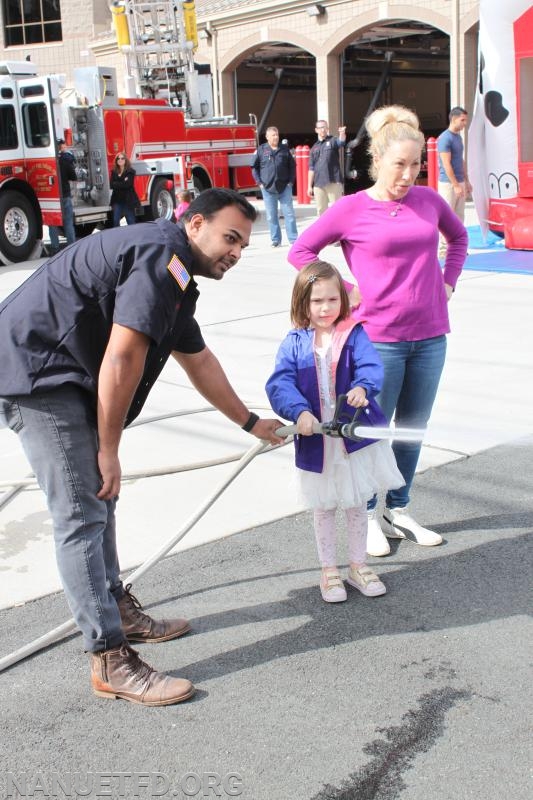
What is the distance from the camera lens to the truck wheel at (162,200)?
1868 cm

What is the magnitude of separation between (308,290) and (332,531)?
38.7 inches

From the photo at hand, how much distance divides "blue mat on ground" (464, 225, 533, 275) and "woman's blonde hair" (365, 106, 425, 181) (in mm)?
7797

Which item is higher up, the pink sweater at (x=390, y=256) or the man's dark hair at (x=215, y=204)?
the man's dark hair at (x=215, y=204)

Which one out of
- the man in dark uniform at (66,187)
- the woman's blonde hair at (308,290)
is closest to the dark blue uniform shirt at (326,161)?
the man in dark uniform at (66,187)

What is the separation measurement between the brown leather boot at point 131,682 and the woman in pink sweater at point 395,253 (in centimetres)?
141

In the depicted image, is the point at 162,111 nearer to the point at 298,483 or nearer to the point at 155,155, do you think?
the point at 155,155

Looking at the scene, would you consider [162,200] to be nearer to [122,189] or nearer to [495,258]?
[122,189]

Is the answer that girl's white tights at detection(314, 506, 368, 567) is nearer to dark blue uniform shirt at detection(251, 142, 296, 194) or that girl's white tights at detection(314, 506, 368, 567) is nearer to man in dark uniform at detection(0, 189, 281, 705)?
man in dark uniform at detection(0, 189, 281, 705)

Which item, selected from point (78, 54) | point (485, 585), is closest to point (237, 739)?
point (485, 585)

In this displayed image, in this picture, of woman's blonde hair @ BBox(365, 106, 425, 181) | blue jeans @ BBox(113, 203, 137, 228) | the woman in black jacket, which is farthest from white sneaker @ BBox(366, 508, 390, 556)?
blue jeans @ BBox(113, 203, 137, 228)

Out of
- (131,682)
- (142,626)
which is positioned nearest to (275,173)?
(142,626)

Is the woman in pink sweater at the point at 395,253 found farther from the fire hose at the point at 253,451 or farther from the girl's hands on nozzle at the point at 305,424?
the girl's hands on nozzle at the point at 305,424

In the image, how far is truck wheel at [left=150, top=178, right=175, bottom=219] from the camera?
735 inches

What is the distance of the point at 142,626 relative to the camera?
340 centimetres
